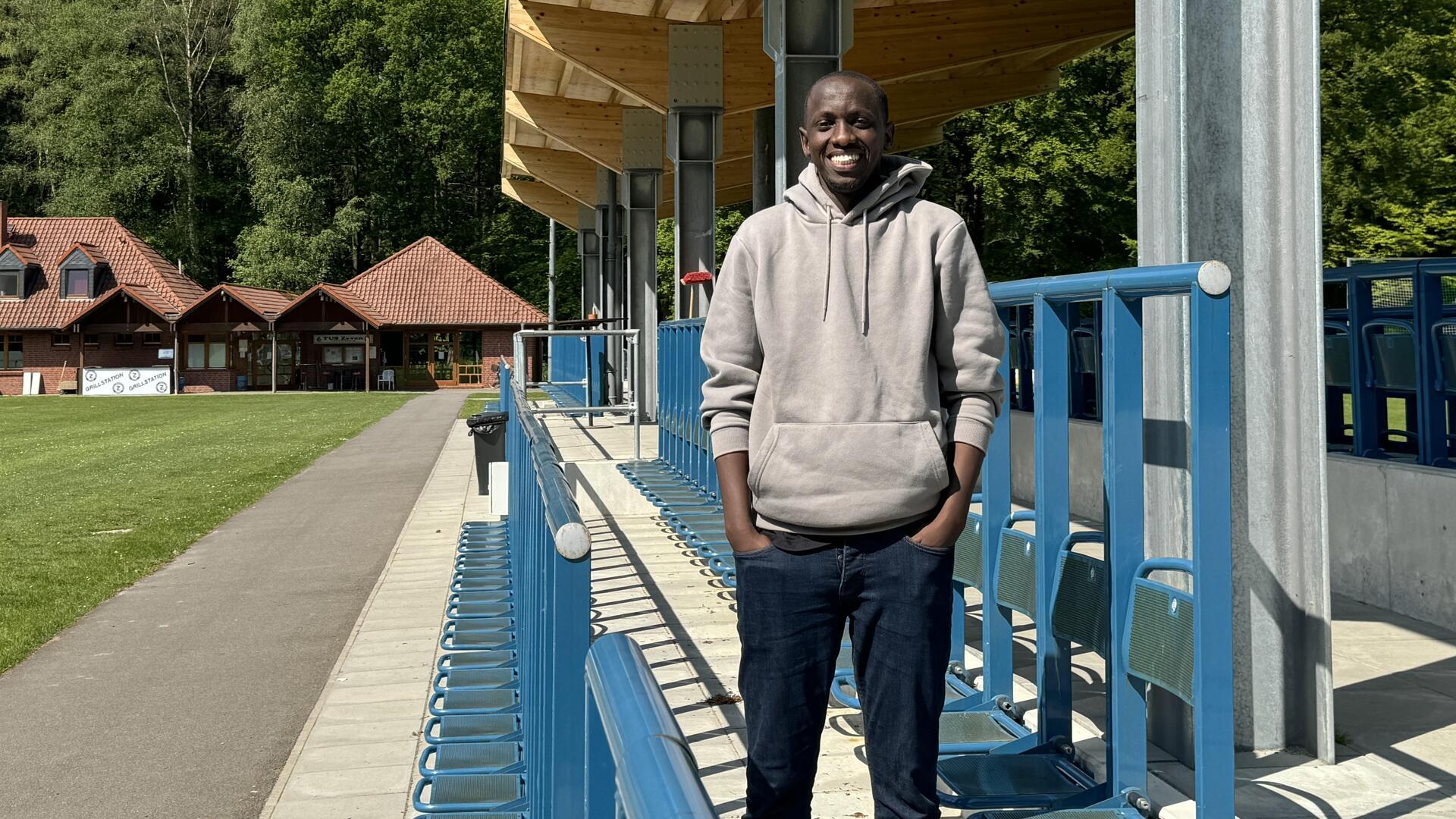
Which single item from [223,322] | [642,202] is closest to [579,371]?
[642,202]

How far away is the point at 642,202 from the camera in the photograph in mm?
25312

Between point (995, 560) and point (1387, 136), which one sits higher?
point (1387, 136)

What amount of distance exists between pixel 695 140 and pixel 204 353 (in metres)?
46.0

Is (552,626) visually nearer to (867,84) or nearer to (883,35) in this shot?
(867,84)

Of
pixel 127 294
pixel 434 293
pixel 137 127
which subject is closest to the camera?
pixel 127 294

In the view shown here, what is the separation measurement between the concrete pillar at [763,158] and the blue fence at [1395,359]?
11.5 m

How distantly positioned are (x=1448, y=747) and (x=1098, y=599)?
6.01ft

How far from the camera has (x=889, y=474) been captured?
112 inches

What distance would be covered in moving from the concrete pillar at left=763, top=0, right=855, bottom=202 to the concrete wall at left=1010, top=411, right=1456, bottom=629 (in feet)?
18.0

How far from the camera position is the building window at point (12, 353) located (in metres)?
59.7

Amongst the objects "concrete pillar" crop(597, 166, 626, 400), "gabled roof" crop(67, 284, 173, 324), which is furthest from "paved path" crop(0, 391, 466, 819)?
"gabled roof" crop(67, 284, 173, 324)

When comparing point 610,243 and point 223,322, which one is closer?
point 610,243

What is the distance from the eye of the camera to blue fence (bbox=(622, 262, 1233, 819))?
3314 mm

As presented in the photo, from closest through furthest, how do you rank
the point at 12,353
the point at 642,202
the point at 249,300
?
the point at 642,202, the point at 249,300, the point at 12,353
